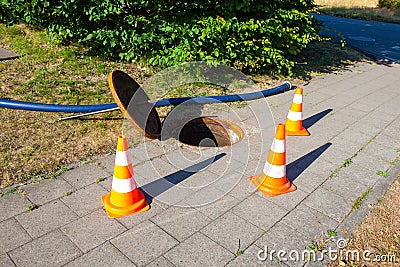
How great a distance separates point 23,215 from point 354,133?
439 cm

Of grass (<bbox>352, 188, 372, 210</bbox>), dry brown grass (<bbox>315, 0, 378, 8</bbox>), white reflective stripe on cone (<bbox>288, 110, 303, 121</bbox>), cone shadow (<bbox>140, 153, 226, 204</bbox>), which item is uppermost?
dry brown grass (<bbox>315, 0, 378, 8</bbox>)

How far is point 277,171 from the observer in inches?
143

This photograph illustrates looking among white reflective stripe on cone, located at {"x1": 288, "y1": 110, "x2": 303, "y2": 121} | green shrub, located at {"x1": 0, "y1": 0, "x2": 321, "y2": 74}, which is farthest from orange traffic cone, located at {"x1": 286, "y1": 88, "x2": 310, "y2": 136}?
green shrub, located at {"x1": 0, "y1": 0, "x2": 321, "y2": 74}

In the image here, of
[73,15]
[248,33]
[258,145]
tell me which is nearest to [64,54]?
[73,15]

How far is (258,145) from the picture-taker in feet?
15.2

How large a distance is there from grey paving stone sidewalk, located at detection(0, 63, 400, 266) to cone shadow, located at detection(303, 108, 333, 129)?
24 cm

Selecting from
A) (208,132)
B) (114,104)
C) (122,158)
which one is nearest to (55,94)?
(114,104)

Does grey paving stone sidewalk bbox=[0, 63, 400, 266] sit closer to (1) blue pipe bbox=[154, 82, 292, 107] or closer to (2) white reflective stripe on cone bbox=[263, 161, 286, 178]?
(2) white reflective stripe on cone bbox=[263, 161, 286, 178]

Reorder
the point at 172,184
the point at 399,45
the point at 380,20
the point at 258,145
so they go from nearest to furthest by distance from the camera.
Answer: the point at 172,184 < the point at 258,145 < the point at 399,45 < the point at 380,20

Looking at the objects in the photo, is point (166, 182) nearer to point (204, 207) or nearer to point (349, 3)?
point (204, 207)

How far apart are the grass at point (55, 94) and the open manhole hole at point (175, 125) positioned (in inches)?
20.7

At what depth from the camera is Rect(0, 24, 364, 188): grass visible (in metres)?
3.99

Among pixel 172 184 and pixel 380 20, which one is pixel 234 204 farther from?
pixel 380 20

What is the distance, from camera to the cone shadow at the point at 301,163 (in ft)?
13.2
